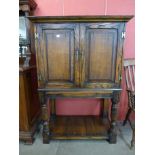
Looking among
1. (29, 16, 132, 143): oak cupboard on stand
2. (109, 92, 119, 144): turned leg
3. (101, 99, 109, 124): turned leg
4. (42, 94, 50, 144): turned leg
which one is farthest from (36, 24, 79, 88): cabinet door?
(101, 99, 109, 124): turned leg

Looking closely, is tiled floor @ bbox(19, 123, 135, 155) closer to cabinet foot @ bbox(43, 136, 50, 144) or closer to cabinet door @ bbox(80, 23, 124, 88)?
cabinet foot @ bbox(43, 136, 50, 144)

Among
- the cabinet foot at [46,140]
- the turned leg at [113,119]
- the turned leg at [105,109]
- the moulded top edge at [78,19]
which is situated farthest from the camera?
the turned leg at [105,109]

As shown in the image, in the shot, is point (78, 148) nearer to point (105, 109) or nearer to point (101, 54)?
point (105, 109)

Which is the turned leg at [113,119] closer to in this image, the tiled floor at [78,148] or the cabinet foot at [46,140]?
the tiled floor at [78,148]

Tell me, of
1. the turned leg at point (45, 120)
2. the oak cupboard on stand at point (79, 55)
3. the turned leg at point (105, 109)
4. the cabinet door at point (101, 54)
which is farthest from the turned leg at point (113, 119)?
the turned leg at point (45, 120)

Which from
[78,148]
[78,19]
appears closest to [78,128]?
[78,148]

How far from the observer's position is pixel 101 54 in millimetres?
1624

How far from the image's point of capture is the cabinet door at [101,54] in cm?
157

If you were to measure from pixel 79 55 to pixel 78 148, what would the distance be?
1.11m

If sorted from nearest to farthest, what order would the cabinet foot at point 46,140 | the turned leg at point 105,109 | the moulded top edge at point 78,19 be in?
the moulded top edge at point 78,19, the cabinet foot at point 46,140, the turned leg at point 105,109

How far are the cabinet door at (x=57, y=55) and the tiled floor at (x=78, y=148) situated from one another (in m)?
0.77
